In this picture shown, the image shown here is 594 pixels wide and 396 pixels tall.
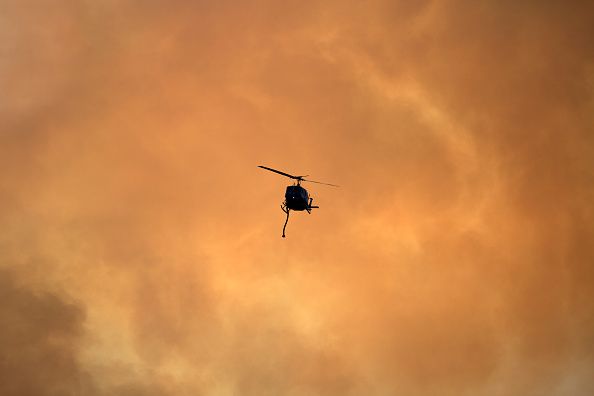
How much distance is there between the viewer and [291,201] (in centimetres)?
18512
